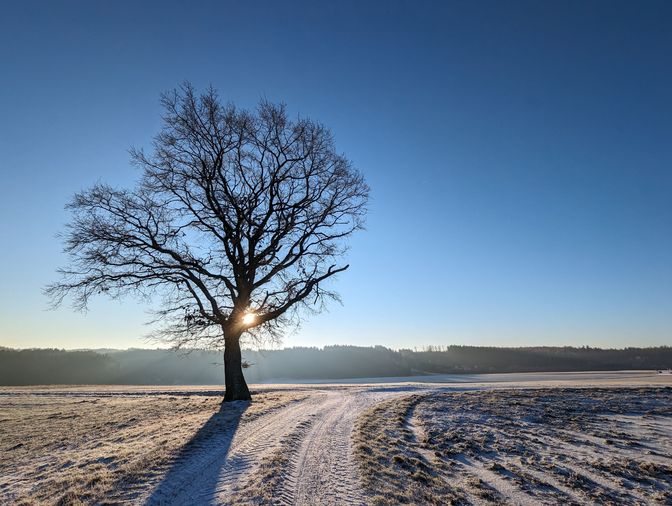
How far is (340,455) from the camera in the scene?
8.38 m

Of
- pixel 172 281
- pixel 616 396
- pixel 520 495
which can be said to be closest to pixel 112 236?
pixel 172 281

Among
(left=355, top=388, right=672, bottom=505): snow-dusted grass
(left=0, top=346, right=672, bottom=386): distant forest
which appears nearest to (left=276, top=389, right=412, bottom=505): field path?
(left=355, top=388, right=672, bottom=505): snow-dusted grass

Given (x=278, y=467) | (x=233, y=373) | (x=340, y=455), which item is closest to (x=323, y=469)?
(x=278, y=467)

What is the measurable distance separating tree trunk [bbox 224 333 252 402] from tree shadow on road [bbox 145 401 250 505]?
5985mm

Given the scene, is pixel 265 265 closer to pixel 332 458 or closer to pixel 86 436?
pixel 86 436

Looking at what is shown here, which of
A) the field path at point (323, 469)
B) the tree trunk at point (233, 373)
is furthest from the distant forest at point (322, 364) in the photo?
the field path at point (323, 469)

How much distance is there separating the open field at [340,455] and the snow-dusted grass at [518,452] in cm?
4

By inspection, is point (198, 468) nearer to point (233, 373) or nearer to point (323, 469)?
point (323, 469)

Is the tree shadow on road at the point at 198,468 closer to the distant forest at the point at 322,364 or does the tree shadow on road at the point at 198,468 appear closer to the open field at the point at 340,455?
the open field at the point at 340,455

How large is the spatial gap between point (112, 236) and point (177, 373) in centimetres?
7237

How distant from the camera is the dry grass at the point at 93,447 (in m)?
6.44

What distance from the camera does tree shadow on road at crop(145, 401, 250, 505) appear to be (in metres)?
5.95

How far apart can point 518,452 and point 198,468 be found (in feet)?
26.6

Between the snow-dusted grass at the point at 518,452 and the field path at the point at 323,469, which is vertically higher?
the field path at the point at 323,469
